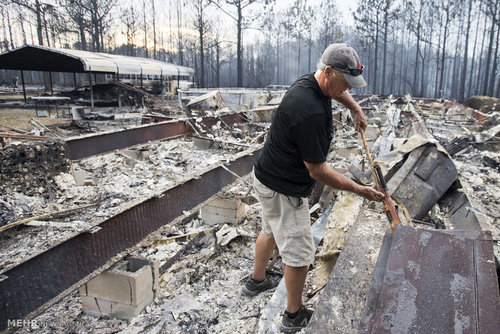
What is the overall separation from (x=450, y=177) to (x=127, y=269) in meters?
4.03

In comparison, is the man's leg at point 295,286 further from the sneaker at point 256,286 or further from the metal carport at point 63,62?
the metal carport at point 63,62

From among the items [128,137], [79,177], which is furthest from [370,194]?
[128,137]

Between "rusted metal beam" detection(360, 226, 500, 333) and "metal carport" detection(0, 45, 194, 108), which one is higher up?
"metal carport" detection(0, 45, 194, 108)

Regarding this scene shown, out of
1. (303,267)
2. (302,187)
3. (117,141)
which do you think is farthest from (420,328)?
(117,141)

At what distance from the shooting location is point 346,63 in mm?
2125

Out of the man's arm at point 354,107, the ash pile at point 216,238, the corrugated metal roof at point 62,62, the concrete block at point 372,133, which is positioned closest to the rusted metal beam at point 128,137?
the ash pile at point 216,238

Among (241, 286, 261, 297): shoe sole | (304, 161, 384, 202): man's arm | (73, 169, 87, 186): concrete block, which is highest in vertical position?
(304, 161, 384, 202): man's arm

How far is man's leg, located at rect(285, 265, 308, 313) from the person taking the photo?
2369 millimetres

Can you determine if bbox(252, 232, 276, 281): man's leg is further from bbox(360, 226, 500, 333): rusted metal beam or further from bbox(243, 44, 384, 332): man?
bbox(360, 226, 500, 333): rusted metal beam

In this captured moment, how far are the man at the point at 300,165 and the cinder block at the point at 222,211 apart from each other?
5.14 feet

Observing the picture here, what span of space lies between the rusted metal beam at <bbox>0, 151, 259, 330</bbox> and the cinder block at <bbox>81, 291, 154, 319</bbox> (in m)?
0.42

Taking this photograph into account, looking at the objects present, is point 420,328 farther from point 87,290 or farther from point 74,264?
point 87,290

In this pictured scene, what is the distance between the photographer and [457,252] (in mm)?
2051

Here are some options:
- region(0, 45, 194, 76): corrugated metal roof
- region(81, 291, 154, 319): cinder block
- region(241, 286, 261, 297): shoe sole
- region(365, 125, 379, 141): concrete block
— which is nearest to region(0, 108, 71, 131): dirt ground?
region(0, 45, 194, 76): corrugated metal roof
